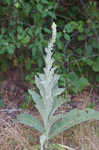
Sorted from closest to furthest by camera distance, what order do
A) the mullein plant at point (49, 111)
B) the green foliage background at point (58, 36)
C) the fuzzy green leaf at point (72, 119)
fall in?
1. the mullein plant at point (49, 111)
2. the fuzzy green leaf at point (72, 119)
3. the green foliage background at point (58, 36)

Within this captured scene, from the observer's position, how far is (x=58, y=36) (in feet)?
12.9

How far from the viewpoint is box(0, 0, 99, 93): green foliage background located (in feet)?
12.9

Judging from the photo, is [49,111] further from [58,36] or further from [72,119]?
[58,36]

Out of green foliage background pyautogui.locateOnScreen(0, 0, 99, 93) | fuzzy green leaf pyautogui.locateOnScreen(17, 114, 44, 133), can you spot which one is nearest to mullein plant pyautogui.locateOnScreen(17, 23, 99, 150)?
fuzzy green leaf pyautogui.locateOnScreen(17, 114, 44, 133)

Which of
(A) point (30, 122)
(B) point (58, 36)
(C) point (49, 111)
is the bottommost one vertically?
(A) point (30, 122)

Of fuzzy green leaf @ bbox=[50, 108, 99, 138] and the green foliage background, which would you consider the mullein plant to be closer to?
fuzzy green leaf @ bbox=[50, 108, 99, 138]

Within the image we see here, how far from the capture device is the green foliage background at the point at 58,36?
3936 millimetres

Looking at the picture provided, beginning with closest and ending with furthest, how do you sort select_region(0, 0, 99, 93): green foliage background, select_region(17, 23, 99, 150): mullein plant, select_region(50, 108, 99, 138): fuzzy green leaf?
select_region(17, 23, 99, 150): mullein plant → select_region(50, 108, 99, 138): fuzzy green leaf → select_region(0, 0, 99, 93): green foliage background

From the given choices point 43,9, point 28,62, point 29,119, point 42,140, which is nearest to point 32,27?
point 43,9

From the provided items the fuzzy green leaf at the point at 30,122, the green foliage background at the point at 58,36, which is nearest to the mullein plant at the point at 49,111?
the fuzzy green leaf at the point at 30,122

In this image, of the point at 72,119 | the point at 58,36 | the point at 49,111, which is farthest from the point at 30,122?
the point at 58,36

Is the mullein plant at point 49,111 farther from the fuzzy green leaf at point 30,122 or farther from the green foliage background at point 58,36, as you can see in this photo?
the green foliage background at point 58,36

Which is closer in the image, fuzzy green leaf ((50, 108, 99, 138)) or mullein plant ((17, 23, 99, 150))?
mullein plant ((17, 23, 99, 150))

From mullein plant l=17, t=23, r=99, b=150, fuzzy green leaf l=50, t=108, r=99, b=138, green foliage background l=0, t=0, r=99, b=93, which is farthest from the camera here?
green foliage background l=0, t=0, r=99, b=93
